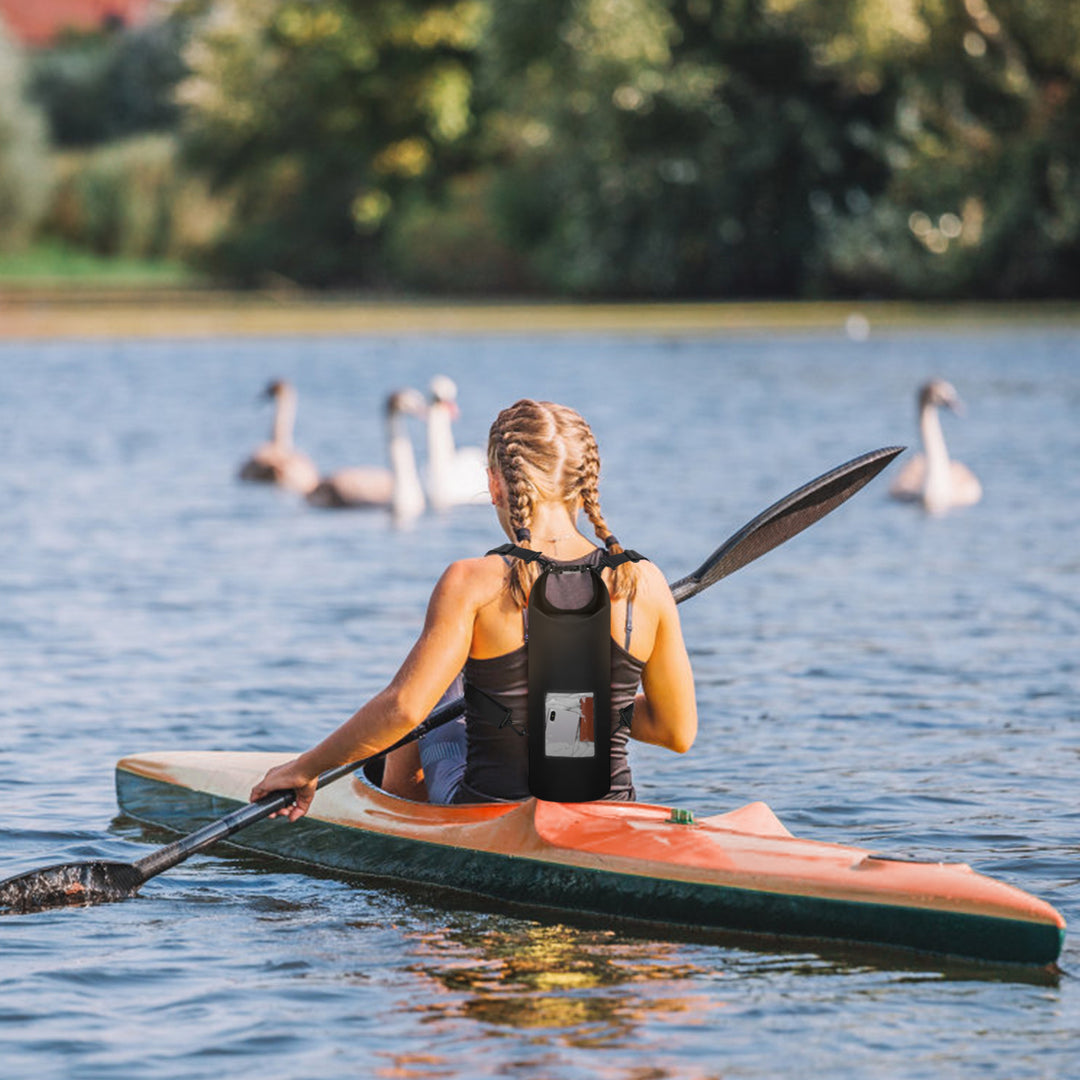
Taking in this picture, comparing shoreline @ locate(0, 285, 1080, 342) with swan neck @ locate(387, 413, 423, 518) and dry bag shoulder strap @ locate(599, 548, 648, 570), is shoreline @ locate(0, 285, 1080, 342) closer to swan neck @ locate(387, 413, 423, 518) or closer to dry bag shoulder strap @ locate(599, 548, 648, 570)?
swan neck @ locate(387, 413, 423, 518)

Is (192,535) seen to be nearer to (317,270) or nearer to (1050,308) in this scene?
(1050,308)

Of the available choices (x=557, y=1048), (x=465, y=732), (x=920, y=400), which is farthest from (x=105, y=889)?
(x=920, y=400)

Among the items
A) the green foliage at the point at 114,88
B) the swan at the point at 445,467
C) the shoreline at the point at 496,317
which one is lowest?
the swan at the point at 445,467

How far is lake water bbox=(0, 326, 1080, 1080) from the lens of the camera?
506 cm

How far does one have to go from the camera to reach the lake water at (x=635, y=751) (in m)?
5.06

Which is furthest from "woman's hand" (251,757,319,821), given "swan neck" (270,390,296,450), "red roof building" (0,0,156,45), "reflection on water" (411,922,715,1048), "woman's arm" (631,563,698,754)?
"red roof building" (0,0,156,45)

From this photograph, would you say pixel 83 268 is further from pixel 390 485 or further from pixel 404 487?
pixel 404 487

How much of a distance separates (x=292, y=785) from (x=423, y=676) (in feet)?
1.91

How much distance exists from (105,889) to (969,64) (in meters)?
31.8

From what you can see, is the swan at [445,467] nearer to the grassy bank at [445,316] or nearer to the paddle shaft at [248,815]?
the paddle shaft at [248,815]

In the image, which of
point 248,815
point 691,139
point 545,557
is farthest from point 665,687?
point 691,139

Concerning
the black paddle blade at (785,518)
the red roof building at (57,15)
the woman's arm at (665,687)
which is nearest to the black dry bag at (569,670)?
the woman's arm at (665,687)

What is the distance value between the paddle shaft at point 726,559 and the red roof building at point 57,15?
260 feet

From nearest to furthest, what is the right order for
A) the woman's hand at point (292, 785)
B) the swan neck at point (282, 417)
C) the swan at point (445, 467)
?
the woman's hand at point (292, 785) < the swan at point (445, 467) < the swan neck at point (282, 417)
